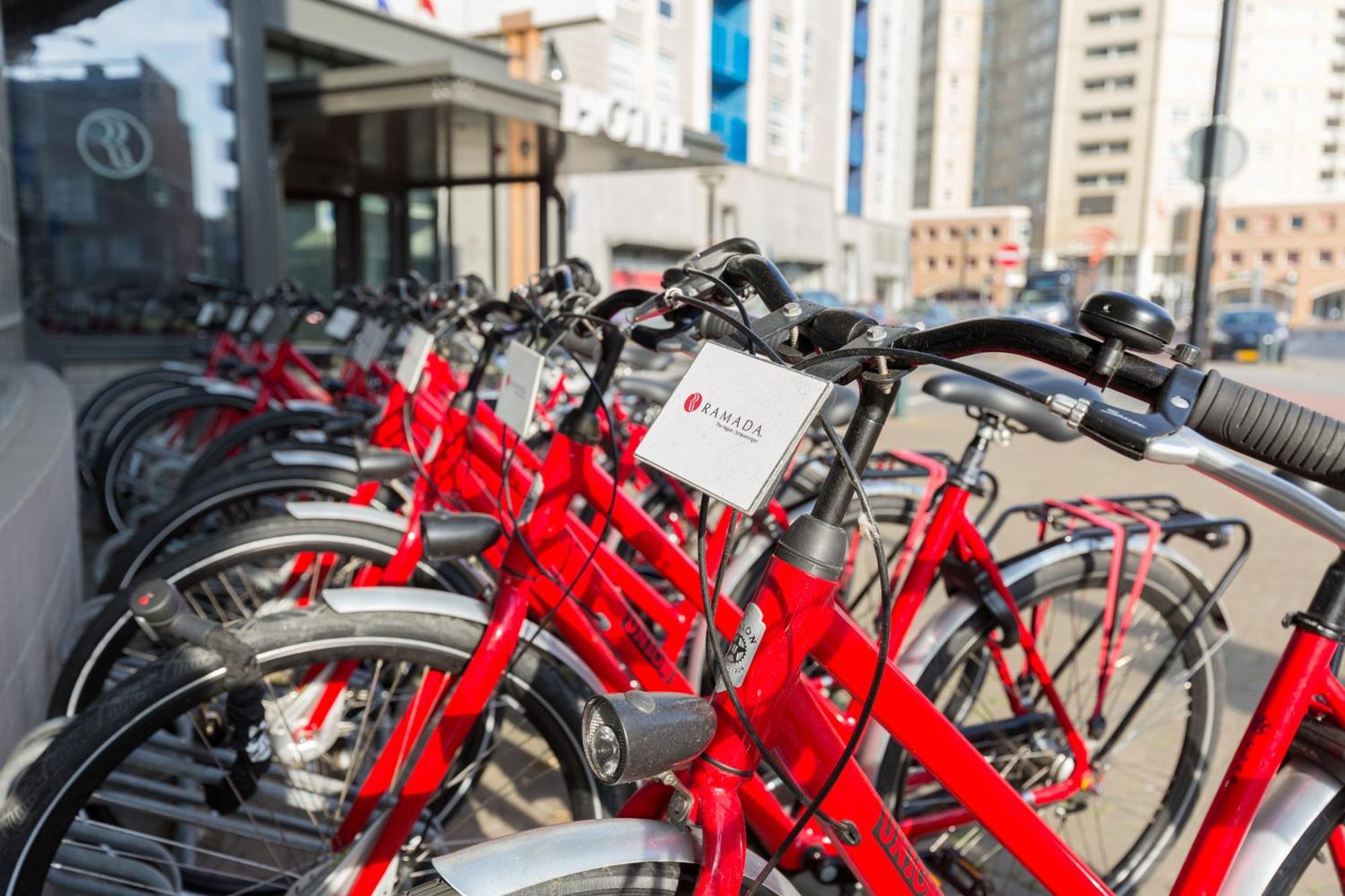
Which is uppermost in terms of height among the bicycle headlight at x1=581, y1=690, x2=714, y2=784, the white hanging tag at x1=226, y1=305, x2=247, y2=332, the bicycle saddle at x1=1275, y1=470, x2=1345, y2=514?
the white hanging tag at x1=226, y1=305, x2=247, y2=332

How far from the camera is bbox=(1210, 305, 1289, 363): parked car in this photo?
64.5 ft

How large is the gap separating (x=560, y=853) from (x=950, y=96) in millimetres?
76827

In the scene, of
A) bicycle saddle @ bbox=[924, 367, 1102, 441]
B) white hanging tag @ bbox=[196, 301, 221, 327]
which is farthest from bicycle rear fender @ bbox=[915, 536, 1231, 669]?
white hanging tag @ bbox=[196, 301, 221, 327]

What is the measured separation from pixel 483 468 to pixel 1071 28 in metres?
76.2

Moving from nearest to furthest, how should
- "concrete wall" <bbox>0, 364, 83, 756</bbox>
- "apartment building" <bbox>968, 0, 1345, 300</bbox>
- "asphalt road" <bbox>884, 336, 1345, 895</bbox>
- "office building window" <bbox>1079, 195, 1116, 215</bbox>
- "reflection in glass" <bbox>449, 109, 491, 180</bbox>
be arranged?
1. "concrete wall" <bbox>0, 364, 83, 756</bbox>
2. "asphalt road" <bbox>884, 336, 1345, 895</bbox>
3. "reflection in glass" <bbox>449, 109, 491, 180</bbox>
4. "apartment building" <bbox>968, 0, 1345, 300</bbox>
5. "office building window" <bbox>1079, 195, 1116, 215</bbox>

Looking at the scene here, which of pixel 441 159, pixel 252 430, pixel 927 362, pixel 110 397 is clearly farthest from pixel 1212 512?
pixel 441 159

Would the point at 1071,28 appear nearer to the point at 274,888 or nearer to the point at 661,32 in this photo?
the point at 661,32

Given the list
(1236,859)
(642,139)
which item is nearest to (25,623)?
(1236,859)

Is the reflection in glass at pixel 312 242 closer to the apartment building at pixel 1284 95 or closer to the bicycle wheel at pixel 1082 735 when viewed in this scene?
the bicycle wheel at pixel 1082 735

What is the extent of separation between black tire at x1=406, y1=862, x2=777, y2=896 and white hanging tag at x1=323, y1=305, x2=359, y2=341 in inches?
142

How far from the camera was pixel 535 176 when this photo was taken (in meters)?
10.8

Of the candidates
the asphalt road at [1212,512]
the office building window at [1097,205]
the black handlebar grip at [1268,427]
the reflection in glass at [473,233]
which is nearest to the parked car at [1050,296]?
the asphalt road at [1212,512]

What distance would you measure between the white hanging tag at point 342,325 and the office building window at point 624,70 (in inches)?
771

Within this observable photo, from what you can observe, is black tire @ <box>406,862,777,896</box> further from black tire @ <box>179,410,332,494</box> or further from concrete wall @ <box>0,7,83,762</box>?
black tire @ <box>179,410,332,494</box>
